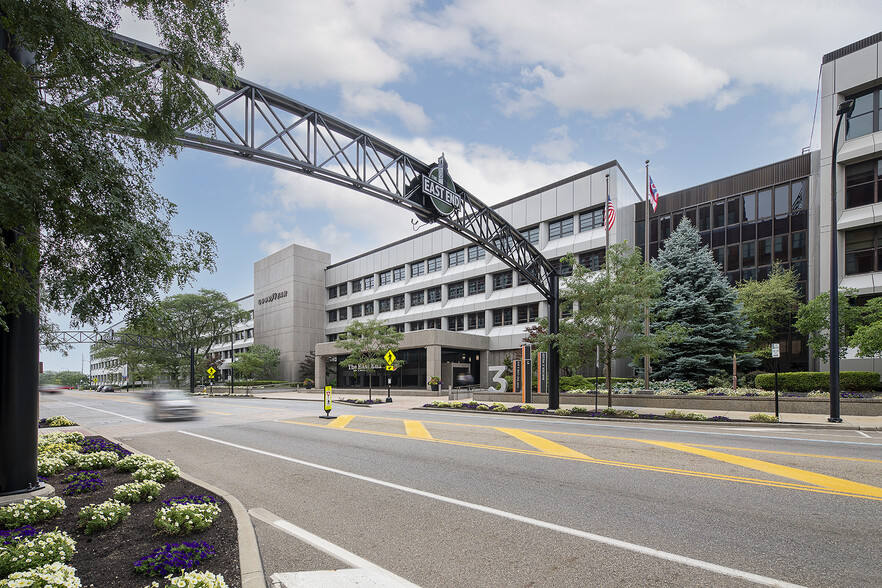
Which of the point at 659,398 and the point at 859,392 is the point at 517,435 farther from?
the point at 859,392

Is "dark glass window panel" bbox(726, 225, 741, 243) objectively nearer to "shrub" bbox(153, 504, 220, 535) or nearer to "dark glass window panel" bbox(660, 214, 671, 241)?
"dark glass window panel" bbox(660, 214, 671, 241)

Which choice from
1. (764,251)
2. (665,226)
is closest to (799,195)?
(764,251)

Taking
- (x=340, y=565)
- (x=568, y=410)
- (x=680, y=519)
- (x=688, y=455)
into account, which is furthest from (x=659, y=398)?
(x=340, y=565)

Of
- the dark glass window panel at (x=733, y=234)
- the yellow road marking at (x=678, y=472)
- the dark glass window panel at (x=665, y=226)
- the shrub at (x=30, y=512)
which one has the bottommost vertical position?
the yellow road marking at (x=678, y=472)

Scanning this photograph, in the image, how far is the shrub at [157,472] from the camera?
7310 millimetres

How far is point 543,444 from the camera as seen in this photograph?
1185 centimetres

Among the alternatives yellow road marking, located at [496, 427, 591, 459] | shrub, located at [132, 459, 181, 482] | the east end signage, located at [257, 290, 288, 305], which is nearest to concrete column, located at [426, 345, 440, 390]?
yellow road marking, located at [496, 427, 591, 459]

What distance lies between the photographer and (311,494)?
7316 mm

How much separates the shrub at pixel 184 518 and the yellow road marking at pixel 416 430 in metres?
8.34

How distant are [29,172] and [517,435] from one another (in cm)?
1217

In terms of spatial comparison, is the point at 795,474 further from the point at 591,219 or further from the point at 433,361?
the point at 433,361

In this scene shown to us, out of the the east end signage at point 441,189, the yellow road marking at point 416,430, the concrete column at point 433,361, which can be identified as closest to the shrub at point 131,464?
the yellow road marking at point 416,430

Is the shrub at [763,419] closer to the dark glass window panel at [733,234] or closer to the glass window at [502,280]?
the dark glass window panel at [733,234]

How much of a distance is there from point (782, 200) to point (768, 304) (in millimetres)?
8322
